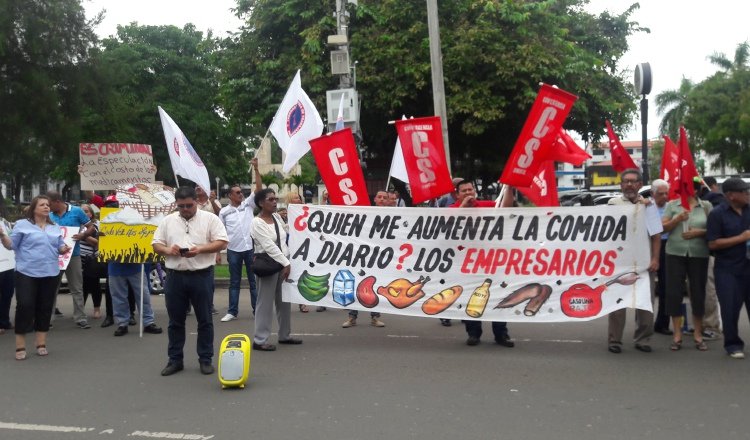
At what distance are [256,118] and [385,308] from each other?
1781 centimetres

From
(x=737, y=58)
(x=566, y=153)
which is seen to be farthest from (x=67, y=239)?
(x=737, y=58)

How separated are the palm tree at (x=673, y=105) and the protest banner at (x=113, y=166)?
187 feet

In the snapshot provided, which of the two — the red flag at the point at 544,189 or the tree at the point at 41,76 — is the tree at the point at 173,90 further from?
the red flag at the point at 544,189

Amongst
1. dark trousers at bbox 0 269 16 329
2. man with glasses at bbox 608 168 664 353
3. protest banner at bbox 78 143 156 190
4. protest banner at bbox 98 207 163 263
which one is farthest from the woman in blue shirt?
man with glasses at bbox 608 168 664 353

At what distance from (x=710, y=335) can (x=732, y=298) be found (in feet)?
4.03

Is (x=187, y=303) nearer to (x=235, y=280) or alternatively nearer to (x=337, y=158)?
(x=337, y=158)

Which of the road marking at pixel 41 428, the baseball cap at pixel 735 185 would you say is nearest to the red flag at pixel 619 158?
A: the baseball cap at pixel 735 185

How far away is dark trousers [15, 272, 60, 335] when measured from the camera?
7.98m

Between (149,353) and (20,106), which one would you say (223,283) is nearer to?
(149,353)

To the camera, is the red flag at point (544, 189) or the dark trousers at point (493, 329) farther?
the red flag at point (544, 189)

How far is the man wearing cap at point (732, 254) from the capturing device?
7.34 m

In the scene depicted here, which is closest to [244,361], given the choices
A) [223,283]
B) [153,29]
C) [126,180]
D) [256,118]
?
[126,180]

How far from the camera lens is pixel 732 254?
292 inches

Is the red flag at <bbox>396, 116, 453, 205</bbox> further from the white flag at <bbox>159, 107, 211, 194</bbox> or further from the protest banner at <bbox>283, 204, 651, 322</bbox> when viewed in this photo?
the white flag at <bbox>159, 107, 211, 194</bbox>
